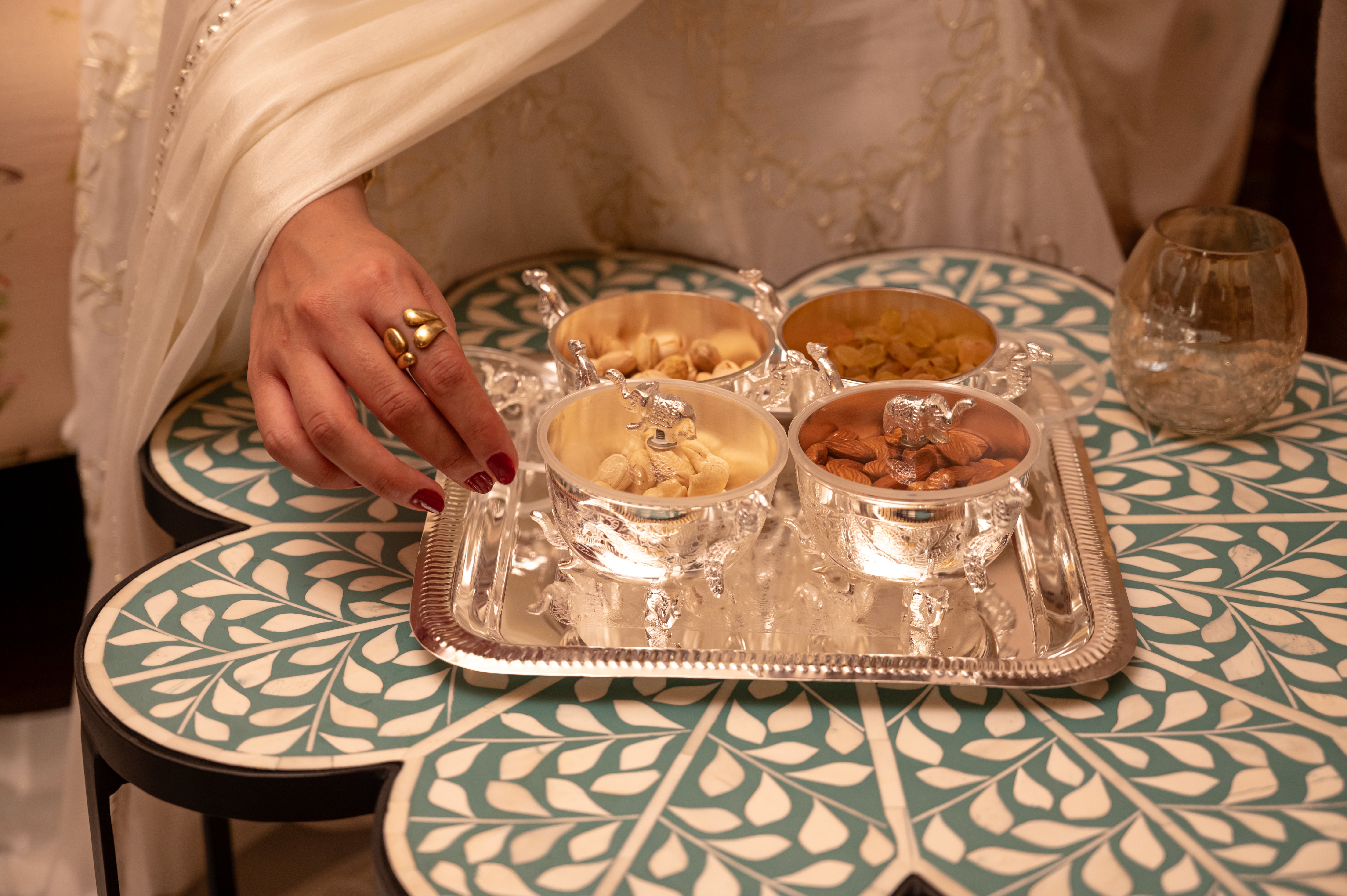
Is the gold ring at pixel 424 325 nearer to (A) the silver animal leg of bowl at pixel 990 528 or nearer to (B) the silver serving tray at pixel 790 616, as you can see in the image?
(B) the silver serving tray at pixel 790 616

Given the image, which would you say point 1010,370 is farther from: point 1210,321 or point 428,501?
point 428,501

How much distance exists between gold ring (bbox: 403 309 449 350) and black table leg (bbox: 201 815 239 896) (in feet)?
1.50

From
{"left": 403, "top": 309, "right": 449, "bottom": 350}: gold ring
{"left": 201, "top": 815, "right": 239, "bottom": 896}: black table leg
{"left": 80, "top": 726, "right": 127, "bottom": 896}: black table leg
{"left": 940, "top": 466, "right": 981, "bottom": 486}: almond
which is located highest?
{"left": 403, "top": 309, "right": 449, "bottom": 350}: gold ring

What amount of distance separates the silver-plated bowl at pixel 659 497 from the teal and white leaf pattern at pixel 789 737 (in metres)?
0.05

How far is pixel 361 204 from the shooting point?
586 mm

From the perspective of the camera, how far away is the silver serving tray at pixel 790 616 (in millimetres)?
443

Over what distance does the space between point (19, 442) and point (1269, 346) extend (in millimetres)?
966

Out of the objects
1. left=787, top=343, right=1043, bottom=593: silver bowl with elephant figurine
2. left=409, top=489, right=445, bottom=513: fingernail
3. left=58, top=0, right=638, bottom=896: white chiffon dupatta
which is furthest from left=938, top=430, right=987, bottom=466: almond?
left=58, top=0, right=638, bottom=896: white chiffon dupatta

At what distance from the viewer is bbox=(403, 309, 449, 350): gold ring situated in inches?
18.5

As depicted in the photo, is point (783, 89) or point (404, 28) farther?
point (783, 89)

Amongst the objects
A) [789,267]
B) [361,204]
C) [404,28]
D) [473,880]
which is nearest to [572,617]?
[473,880]

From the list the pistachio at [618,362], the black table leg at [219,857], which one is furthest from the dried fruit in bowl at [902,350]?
the black table leg at [219,857]

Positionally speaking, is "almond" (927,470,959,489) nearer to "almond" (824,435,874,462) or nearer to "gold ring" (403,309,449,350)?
"almond" (824,435,874,462)

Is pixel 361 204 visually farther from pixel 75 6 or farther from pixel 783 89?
pixel 75 6
